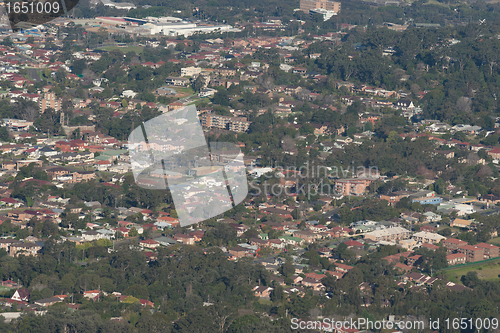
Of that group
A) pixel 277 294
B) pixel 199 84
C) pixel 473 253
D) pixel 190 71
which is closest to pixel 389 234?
pixel 473 253

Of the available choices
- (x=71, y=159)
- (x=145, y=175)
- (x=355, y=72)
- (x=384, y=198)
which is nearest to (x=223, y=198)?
(x=145, y=175)

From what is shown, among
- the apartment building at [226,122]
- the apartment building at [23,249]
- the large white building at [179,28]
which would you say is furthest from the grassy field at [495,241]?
the large white building at [179,28]

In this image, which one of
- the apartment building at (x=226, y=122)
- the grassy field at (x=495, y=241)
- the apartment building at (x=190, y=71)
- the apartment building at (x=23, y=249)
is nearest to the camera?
the apartment building at (x=23, y=249)

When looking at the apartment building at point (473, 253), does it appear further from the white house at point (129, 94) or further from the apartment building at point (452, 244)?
the white house at point (129, 94)

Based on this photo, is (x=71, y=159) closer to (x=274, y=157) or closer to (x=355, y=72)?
(x=274, y=157)

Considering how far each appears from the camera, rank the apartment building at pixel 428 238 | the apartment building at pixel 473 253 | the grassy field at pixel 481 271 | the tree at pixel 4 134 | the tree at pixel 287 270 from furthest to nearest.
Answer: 1. the tree at pixel 4 134
2. the apartment building at pixel 428 238
3. the apartment building at pixel 473 253
4. the grassy field at pixel 481 271
5. the tree at pixel 287 270

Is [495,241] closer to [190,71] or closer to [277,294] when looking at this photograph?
[277,294]
